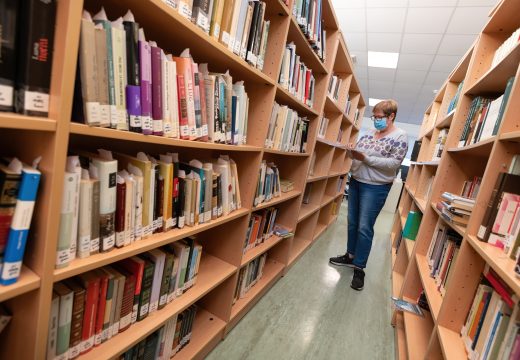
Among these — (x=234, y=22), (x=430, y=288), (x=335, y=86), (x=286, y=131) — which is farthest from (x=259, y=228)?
(x=335, y=86)

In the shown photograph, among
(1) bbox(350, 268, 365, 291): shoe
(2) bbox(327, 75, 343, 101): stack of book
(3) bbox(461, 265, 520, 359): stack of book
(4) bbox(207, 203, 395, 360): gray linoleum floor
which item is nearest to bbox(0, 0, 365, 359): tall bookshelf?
(4) bbox(207, 203, 395, 360): gray linoleum floor

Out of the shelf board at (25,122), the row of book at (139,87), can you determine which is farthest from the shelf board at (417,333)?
the shelf board at (25,122)

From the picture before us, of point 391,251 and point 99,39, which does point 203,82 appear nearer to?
point 99,39

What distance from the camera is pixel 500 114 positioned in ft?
3.63

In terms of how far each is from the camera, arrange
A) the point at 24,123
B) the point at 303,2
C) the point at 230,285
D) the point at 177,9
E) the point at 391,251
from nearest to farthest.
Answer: the point at 24,123, the point at 177,9, the point at 230,285, the point at 303,2, the point at 391,251

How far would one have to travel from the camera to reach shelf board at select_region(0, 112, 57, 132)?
0.47 meters

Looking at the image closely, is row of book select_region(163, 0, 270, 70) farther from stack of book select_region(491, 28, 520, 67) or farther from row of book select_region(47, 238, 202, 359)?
stack of book select_region(491, 28, 520, 67)

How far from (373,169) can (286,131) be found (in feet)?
3.06

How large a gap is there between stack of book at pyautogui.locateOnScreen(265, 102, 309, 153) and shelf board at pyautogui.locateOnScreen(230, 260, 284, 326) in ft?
3.18

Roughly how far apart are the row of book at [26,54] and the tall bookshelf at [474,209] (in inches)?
44.9

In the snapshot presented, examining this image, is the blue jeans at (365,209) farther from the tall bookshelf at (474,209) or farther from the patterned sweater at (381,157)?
the tall bookshelf at (474,209)

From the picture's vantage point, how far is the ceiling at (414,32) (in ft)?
9.52

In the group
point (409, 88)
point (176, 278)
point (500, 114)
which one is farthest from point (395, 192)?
point (176, 278)

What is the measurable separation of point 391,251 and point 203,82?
320 cm
